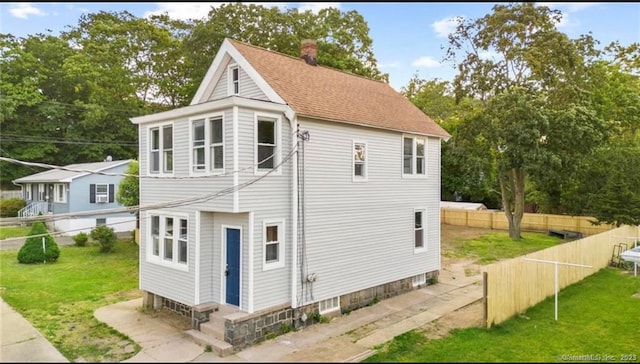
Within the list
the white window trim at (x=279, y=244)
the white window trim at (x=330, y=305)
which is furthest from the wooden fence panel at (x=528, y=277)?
the white window trim at (x=279, y=244)

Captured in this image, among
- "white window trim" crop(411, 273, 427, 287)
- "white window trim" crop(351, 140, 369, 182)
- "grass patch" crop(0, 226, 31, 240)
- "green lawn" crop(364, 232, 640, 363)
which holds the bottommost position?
"green lawn" crop(364, 232, 640, 363)

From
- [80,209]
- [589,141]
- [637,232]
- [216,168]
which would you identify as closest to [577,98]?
[589,141]

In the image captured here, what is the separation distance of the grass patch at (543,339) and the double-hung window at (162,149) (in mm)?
7690

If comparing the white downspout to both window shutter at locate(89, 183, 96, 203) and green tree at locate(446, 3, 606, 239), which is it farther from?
window shutter at locate(89, 183, 96, 203)

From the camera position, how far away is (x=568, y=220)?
30.2m

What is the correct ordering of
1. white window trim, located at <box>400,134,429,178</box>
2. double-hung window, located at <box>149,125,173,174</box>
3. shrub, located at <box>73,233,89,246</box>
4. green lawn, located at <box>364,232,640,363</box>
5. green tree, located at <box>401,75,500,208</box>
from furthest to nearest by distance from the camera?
green tree, located at <box>401,75,500,208</box>, shrub, located at <box>73,233,89,246</box>, white window trim, located at <box>400,134,429,178</box>, double-hung window, located at <box>149,125,173,174</box>, green lawn, located at <box>364,232,640,363</box>

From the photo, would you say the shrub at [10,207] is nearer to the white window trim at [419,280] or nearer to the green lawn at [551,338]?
the white window trim at [419,280]

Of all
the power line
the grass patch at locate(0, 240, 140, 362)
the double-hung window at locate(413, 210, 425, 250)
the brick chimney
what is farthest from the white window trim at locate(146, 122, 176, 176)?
the double-hung window at locate(413, 210, 425, 250)

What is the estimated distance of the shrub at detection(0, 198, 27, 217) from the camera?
33656 millimetres

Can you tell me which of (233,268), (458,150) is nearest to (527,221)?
(458,150)


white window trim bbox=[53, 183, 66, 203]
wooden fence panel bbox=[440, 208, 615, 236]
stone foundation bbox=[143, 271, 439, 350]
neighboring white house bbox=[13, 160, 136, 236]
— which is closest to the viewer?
stone foundation bbox=[143, 271, 439, 350]

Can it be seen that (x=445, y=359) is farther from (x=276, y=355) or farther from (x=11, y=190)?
(x=11, y=190)

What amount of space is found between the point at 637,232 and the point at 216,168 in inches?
916

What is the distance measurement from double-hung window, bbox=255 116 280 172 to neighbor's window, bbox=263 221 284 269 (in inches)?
60.3
